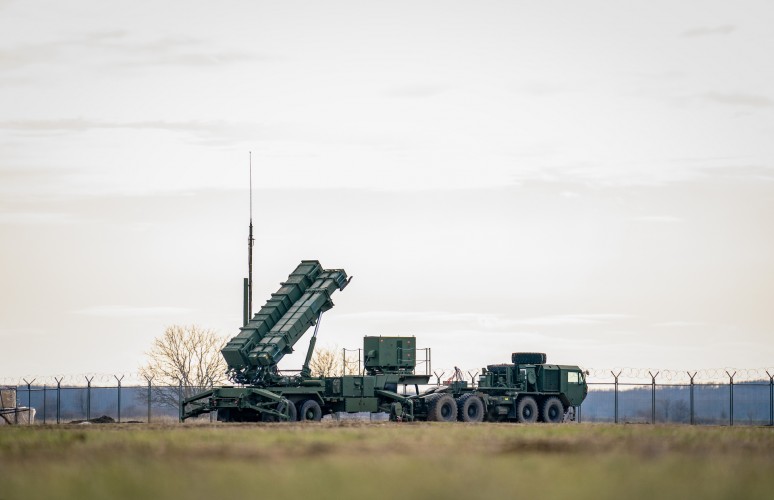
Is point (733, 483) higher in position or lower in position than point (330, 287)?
lower

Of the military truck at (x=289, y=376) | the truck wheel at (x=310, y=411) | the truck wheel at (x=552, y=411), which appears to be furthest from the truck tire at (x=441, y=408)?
the truck wheel at (x=552, y=411)

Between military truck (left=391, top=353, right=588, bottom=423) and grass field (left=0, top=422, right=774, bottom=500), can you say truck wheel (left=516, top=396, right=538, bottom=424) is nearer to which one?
military truck (left=391, top=353, right=588, bottom=423)

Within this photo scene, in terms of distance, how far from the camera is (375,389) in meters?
48.6

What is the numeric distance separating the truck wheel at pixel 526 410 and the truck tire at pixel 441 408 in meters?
3.23

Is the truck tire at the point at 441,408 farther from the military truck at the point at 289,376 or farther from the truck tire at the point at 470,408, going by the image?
the military truck at the point at 289,376

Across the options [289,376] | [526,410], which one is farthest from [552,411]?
[289,376]

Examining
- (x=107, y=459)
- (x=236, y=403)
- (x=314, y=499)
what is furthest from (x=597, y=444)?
(x=236, y=403)

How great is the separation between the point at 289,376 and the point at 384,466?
2572 cm

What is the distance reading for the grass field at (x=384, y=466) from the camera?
1762 centimetres

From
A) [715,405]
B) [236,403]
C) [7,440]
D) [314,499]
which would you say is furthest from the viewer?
[715,405]

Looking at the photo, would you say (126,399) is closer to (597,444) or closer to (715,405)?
(715,405)

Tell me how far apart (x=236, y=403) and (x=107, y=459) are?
22.6 m

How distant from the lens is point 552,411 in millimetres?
52312

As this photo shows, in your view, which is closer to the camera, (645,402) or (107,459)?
(107,459)
